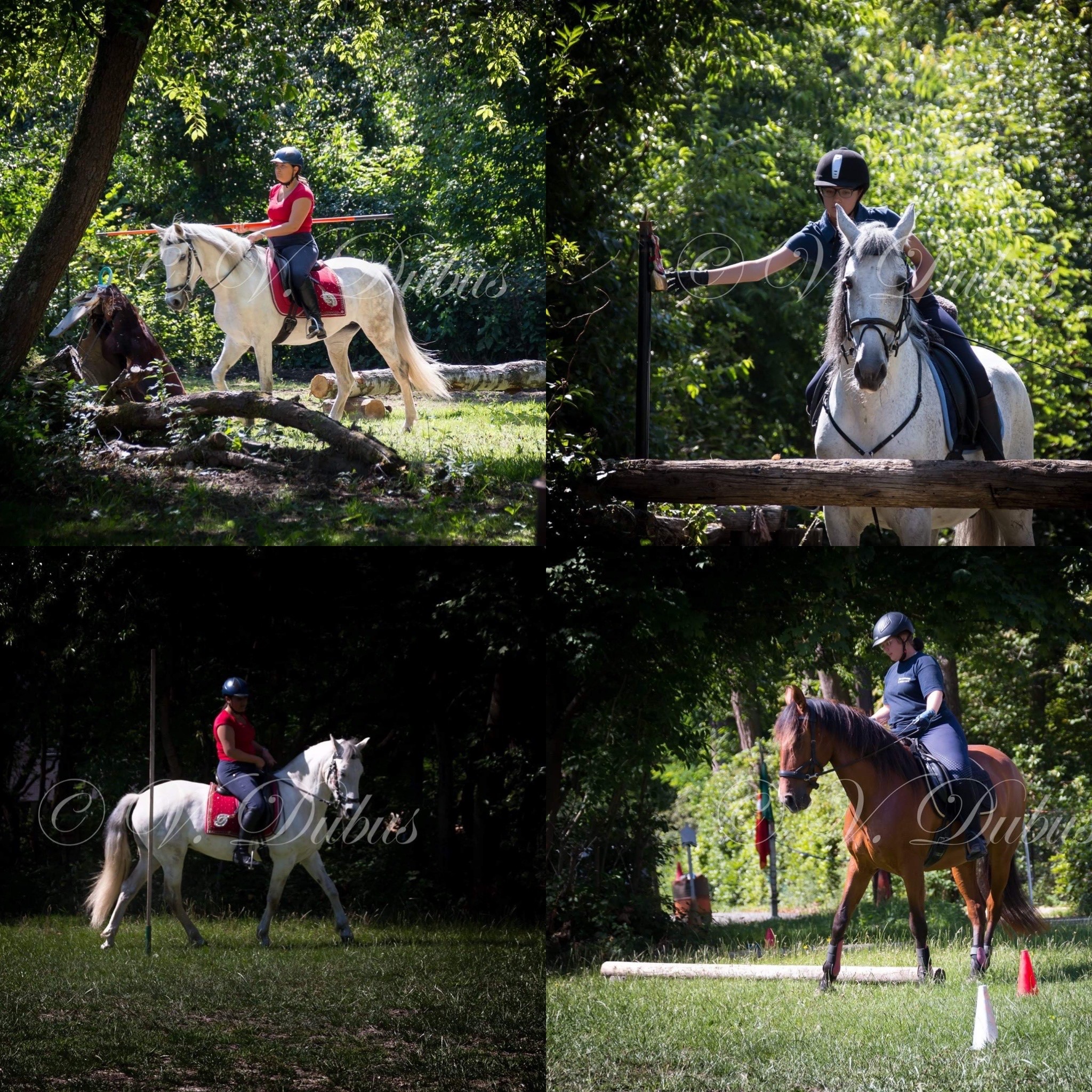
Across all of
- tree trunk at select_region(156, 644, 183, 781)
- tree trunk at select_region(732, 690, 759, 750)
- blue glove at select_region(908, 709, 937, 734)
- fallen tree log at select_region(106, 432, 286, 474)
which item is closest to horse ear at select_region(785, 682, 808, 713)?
tree trunk at select_region(732, 690, 759, 750)

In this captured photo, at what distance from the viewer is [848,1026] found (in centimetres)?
553

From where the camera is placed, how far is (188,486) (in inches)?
221

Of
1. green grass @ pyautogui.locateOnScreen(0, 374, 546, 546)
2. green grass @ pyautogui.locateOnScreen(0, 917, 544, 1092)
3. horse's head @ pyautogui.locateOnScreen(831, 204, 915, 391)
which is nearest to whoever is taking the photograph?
horse's head @ pyautogui.locateOnScreen(831, 204, 915, 391)

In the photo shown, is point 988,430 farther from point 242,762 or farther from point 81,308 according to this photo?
point 81,308

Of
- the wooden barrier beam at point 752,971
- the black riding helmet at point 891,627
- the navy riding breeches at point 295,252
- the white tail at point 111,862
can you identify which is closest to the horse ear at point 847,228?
the black riding helmet at point 891,627

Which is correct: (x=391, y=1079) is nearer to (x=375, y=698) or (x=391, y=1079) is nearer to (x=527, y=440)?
(x=375, y=698)

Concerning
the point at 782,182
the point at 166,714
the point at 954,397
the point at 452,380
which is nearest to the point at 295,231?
the point at 452,380

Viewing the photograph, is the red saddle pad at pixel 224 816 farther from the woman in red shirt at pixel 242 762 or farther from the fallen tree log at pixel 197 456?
the fallen tree log at pixel 197 456

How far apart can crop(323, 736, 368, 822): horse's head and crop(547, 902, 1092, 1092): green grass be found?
4.67ft

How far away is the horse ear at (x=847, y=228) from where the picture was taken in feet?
16.4

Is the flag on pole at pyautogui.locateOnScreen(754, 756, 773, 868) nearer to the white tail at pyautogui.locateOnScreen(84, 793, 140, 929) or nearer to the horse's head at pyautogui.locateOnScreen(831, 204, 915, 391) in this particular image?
the horse's head at pyautogui.locateOnScreen(831, 204, 915, 391)

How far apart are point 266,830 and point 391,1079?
1.23m

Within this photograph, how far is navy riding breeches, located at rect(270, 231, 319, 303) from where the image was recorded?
230 inches

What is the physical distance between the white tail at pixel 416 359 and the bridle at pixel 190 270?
64cm
